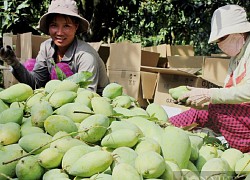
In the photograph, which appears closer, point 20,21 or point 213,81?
point 213,81

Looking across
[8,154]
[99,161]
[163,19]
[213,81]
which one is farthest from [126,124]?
[163,19]

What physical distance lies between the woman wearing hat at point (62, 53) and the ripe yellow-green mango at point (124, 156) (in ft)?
4.47

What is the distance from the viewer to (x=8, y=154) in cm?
104

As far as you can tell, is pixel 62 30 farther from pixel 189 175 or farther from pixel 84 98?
pixel 189 175

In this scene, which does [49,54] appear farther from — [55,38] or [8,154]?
[8,154]

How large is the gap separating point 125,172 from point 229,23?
53.3 inches

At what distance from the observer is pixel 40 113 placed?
3.88 ft

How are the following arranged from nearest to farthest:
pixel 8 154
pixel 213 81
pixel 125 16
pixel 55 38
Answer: pixel 8 154
pixel 55 38
pixel 213 81
pixel 125 16

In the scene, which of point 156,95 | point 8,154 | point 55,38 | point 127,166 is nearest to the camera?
point 127,166

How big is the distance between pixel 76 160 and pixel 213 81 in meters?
2.49

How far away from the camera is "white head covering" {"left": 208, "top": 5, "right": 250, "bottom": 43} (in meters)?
2.01

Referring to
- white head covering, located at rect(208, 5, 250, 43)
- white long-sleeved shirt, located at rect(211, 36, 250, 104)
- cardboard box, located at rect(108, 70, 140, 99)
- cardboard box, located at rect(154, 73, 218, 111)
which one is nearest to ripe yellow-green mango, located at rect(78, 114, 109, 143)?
white long-sleeved shirt, located at rect(211, 36, 250, 104)

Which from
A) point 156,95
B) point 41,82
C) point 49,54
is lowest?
point 156,95

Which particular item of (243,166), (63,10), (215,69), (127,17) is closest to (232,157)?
(243,166)
